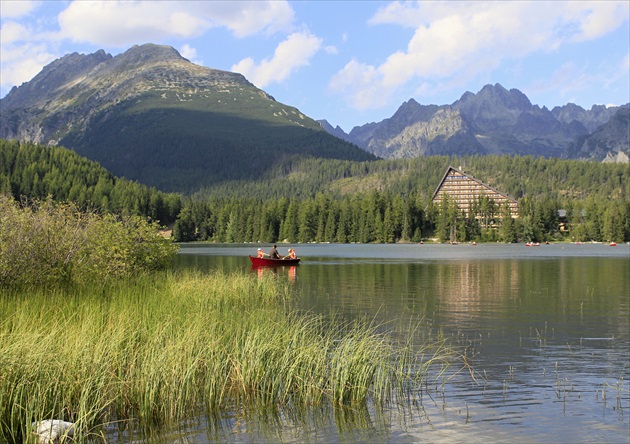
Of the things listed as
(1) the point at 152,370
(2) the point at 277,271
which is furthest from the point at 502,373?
(2) the point at 277,271

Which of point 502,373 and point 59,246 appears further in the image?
point 59,246

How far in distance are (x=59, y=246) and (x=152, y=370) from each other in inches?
702

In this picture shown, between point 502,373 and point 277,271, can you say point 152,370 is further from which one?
point 277,271

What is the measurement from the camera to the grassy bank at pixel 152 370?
1579 cm

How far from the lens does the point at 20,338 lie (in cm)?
1850

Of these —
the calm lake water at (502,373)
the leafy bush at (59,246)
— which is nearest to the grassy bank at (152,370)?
the calm lake water at (502,373)

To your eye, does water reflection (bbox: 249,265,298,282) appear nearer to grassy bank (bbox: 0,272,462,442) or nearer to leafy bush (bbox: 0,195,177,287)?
leafy bush (bbox: 0,195,177,287)

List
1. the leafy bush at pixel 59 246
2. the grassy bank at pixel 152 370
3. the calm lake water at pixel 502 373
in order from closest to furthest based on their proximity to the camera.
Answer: the grassy bank at pixel 152 370 < the calm lake water at pixel 502 373 < the leafy bush at pixel 59 246

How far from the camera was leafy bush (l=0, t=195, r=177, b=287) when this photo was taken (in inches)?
1120

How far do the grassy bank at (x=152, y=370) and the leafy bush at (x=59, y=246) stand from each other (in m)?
4.34

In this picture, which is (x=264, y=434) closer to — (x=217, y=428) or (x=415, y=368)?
(x=217, y=428)

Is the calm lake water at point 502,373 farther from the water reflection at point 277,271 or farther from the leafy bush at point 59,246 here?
the water reflection at point 277,271

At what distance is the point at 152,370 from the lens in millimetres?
16812

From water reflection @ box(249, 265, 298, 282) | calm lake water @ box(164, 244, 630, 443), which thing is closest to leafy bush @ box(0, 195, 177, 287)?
calm lake water @ box(164, 244, 630, 443)
